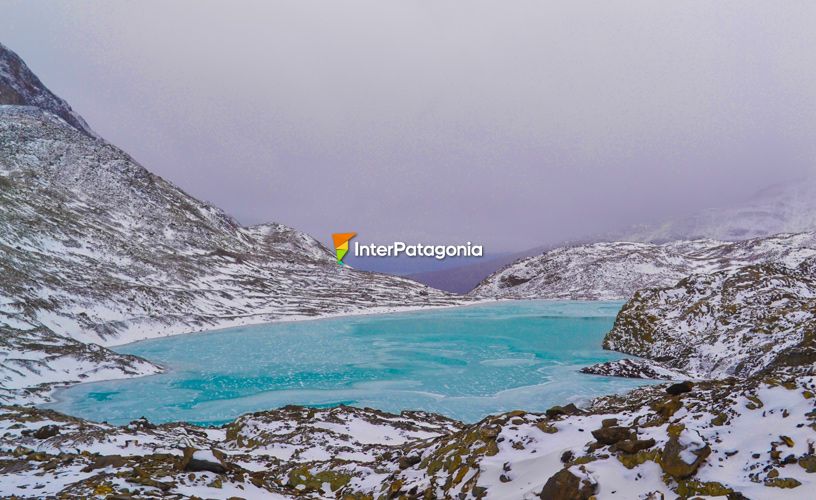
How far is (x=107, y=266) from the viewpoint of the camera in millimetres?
86625

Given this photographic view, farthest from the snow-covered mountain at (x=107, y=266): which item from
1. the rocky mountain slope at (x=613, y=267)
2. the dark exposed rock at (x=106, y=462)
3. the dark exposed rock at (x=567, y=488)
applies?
the dark exposed rock at (x=567, y=488)

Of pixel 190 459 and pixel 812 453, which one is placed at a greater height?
pixel 812 453

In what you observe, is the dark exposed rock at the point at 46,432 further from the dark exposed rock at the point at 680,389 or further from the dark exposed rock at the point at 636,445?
the dark exposed rock at the point at 680,389

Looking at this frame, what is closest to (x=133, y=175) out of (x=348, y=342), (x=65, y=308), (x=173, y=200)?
(x=173, y=200)

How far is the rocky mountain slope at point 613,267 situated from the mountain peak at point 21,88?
18460 centimetres

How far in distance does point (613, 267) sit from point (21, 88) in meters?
230

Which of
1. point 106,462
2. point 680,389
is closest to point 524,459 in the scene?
point 680,389

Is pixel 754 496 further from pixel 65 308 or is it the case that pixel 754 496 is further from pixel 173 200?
pixel 173 200

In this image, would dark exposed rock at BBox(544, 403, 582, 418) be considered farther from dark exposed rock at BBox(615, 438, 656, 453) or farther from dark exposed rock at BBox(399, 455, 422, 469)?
dark exposed rock at BBox(399, 455, 422, 469)

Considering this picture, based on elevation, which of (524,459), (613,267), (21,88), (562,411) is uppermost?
(21,88)

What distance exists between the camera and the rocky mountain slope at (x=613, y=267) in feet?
472

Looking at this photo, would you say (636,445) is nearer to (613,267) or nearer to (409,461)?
(409,461)

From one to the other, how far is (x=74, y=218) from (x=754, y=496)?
12411cm

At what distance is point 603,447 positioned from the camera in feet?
29.5
